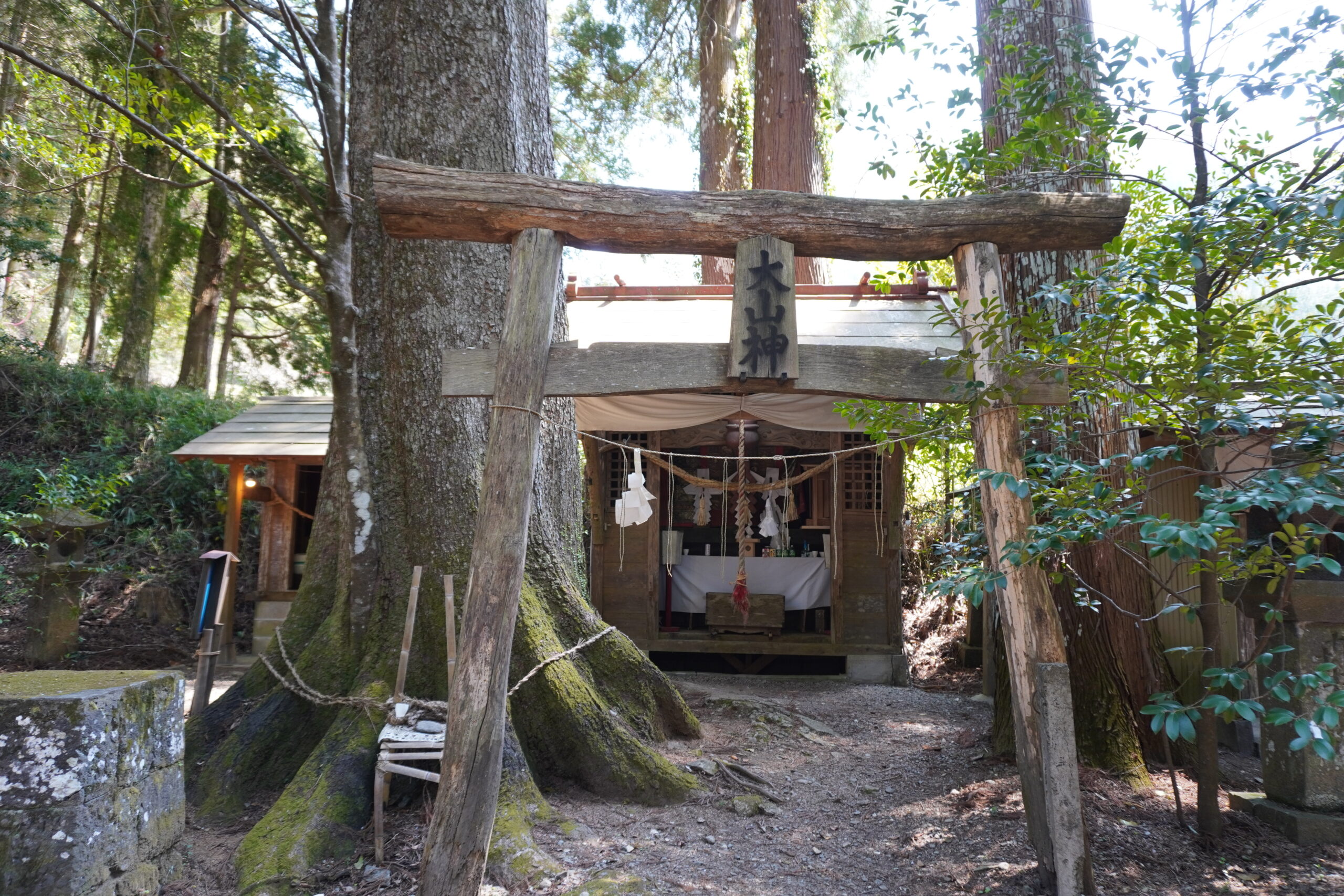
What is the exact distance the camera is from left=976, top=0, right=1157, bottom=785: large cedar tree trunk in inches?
174

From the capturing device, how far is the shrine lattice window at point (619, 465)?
951cm

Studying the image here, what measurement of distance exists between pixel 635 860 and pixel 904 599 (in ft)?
32.8

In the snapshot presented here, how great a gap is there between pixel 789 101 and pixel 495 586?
33.2 feet

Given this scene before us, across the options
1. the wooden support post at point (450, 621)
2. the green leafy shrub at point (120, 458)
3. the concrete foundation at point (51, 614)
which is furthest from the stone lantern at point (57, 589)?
the wooden support post at point (450, 621)

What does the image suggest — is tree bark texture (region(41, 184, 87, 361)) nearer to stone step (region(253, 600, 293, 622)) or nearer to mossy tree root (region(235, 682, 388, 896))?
stone step (region(253, 600, 293, 622))

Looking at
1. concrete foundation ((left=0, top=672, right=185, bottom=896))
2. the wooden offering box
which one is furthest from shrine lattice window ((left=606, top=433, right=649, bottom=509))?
concrete foundation ((left=0, top=672, right=185, bottom=896))

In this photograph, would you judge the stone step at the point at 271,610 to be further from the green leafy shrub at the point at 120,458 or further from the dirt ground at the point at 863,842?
the dirt ground at the point at 863,842

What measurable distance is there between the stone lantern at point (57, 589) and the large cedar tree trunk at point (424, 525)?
5.39 metres

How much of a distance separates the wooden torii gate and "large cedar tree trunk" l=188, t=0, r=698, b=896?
0.79 metres

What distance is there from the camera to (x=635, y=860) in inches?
149

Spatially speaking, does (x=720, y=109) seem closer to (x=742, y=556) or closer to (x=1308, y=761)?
(x=742, y=556)

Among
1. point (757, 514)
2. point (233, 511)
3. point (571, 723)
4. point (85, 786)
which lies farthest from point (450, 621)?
point (233, 511)

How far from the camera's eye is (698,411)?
7.89 metres

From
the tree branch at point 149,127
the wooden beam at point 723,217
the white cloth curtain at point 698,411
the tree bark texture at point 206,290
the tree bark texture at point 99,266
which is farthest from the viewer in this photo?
the tree bark texture at point 99,266
